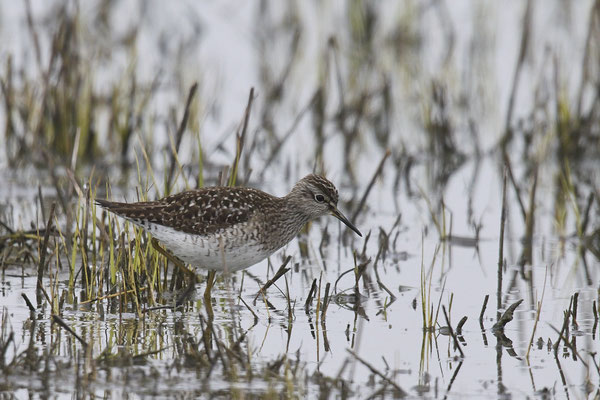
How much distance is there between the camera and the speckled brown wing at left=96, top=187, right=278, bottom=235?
7254mm

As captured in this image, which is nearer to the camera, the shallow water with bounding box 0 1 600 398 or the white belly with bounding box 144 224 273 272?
the shallow water with bounding box 0 1 600 398

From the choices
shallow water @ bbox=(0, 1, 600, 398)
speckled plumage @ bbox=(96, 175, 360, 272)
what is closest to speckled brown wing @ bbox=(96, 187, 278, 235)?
speckled plumage @ bbox=(96, 175, 360, 272)

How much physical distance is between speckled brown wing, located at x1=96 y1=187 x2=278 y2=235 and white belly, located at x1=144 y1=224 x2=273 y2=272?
60mm

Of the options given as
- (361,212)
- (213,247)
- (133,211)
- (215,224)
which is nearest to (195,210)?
(215,224)

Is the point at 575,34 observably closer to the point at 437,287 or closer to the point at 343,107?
the point at 343,107

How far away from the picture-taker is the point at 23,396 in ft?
17.7

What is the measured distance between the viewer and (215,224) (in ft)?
24.3

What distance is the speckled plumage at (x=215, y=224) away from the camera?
23.8ft

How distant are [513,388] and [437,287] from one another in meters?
2.42

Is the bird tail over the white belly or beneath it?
over

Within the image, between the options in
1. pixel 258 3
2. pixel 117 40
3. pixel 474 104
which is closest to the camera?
pixel 474 104

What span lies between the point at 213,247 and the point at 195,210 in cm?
34

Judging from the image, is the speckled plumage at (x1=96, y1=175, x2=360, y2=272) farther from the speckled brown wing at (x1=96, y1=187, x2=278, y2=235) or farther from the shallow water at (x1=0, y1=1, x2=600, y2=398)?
the shallow water at (x1=0, y1=1, x2=600, y2=398)

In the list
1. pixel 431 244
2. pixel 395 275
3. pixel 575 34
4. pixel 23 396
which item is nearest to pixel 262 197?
pixel 395 275
